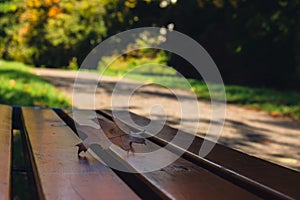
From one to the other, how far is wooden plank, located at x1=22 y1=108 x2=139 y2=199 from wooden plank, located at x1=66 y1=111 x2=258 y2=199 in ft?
0.28

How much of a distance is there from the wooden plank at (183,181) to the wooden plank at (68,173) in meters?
0.08

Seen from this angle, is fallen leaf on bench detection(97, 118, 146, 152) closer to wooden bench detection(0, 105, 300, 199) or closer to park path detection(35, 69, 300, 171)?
wooden bench detection(0, 105, 300, 199)

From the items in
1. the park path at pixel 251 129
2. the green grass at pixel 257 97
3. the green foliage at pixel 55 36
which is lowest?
the park path at pixel 251 129

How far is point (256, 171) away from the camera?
1.40m

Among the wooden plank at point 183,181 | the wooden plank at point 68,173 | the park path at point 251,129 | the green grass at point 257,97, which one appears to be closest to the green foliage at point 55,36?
the green grass at point 257,97

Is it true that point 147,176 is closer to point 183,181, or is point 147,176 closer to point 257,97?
point 183,181

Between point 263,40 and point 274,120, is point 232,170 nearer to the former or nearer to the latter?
point 274,120

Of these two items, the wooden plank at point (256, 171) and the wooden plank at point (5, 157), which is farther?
the wooden plank at point (256, 171)

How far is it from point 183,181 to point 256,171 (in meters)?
0.28

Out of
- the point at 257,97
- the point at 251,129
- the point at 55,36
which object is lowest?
the point at 251,129

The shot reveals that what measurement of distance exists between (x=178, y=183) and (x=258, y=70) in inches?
643

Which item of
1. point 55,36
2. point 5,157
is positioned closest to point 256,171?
point 5,157

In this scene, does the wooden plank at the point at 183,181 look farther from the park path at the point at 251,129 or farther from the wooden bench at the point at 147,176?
the park path at the point at 251,129

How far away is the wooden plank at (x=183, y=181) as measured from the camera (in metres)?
1.12
